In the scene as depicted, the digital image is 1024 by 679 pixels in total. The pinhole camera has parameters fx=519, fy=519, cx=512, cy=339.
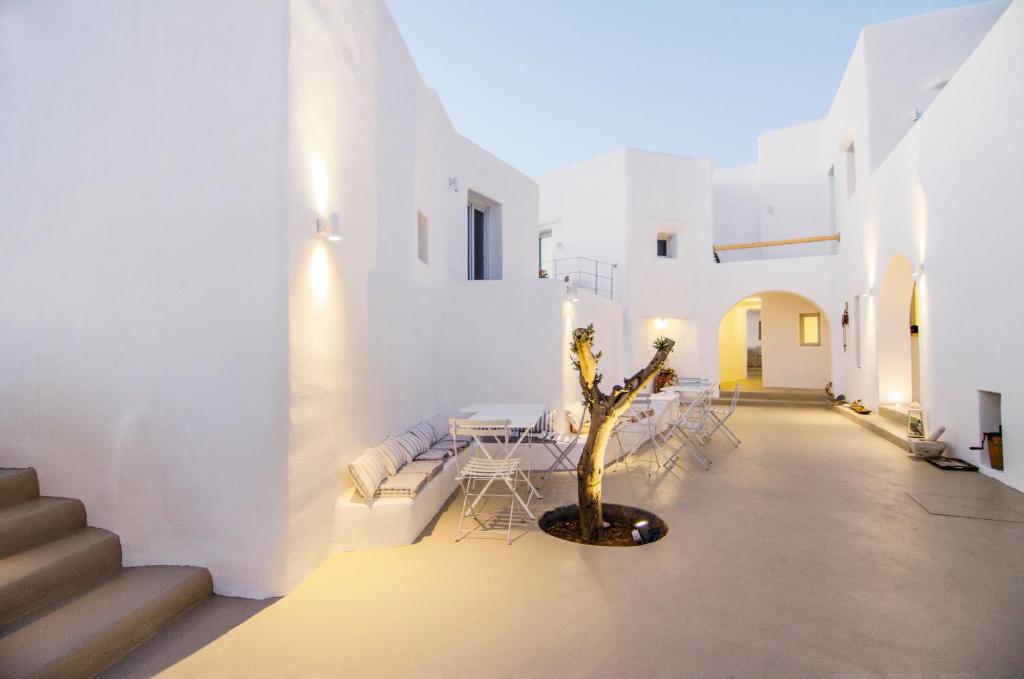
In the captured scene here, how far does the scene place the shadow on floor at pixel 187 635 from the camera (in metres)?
2.40

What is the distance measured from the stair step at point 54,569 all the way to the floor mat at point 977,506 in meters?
6.22

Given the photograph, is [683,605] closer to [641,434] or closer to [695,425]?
[695,425]

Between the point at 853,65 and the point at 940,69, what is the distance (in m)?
1.58

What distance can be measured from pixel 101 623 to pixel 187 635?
398 millimetres

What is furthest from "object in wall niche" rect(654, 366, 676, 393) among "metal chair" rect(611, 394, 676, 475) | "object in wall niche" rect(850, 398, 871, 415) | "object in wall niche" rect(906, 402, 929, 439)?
"object in wall niche" rect(906, 402, 929, 439)

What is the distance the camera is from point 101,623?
8.05 ft

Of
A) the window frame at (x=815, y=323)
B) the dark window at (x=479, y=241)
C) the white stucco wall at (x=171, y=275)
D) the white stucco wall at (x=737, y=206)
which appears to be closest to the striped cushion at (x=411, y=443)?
the white stucco wall at (x=171, y=275)

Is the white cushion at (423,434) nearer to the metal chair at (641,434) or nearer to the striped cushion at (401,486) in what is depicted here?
the striped cushion at (401,486)

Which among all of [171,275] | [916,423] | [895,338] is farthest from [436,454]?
[895,338]

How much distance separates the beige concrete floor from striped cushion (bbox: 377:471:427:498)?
0.40m

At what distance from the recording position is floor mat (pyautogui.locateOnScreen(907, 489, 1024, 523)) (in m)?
4.42

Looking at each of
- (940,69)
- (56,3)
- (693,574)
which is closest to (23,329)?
(56,3)

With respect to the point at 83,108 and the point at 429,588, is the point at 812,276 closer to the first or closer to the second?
the point at 429,588

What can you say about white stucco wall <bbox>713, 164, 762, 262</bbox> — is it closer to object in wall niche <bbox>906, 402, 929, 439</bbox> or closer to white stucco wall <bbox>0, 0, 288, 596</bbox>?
object in wall niche <bbox>906, 402, 929, 439</bbox>
